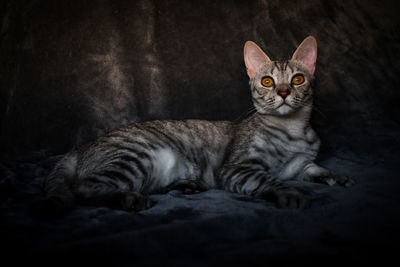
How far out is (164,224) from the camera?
1.68 m

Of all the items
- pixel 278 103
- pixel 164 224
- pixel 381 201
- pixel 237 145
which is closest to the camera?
pixel 164 224

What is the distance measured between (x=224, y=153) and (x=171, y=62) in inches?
61.6

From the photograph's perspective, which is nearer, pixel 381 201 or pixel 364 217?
pixel 364 217

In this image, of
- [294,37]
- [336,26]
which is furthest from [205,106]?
[336,26]

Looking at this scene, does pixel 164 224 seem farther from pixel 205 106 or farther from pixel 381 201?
pixel 205 106

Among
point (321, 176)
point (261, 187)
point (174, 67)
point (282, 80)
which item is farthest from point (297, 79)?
point (174, 67)

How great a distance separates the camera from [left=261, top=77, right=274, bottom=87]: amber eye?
2814 millimetres

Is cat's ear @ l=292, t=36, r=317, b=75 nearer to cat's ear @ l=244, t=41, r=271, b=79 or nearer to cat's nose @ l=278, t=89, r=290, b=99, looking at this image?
cat's ear @ l=244, t=41, r=271, b=79

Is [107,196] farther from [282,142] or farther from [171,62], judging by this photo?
[171,62]

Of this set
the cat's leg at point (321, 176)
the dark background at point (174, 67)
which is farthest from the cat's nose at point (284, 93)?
the dark background at point (174, 67)

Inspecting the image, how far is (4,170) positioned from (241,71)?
2.82 metres

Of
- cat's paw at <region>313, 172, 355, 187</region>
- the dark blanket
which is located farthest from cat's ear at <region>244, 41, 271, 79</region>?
the dark blanket

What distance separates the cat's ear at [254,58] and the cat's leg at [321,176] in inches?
41.2

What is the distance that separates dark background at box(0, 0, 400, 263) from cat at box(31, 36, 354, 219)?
2.06 feet
